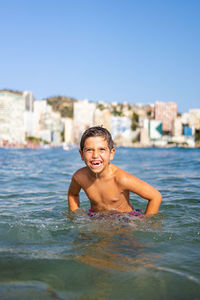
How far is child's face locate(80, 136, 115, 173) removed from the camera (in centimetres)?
346

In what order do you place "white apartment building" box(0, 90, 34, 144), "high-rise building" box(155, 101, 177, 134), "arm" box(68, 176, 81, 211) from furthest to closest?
"high-rise building" box(155, 101, 177, 134)
"white apartment building" box(0, 90, 34, 144)
"arm" box(68, 176, 81, 211)

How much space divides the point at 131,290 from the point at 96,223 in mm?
1655

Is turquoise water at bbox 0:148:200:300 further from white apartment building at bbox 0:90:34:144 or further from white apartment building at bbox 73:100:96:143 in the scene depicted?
white apartment building at bbox 73:100:96:143

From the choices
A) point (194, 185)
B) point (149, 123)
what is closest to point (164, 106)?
point (149, 123)

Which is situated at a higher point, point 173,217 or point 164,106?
point 164,106

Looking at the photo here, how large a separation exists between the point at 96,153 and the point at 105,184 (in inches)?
21.7

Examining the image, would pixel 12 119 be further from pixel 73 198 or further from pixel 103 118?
pixel 73 198

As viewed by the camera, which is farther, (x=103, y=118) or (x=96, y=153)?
(x=103, y=118)

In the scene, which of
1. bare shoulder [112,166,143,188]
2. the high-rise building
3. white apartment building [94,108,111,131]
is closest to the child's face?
bare shoulder [112,166,143,188]

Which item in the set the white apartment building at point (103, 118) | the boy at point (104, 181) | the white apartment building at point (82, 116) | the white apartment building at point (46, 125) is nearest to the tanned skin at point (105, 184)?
the boy at point (104, 181)

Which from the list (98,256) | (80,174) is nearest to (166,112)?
(80,174)

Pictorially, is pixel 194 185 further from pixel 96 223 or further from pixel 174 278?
pixel 174 278

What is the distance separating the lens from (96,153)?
11.4ft

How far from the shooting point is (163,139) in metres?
122
